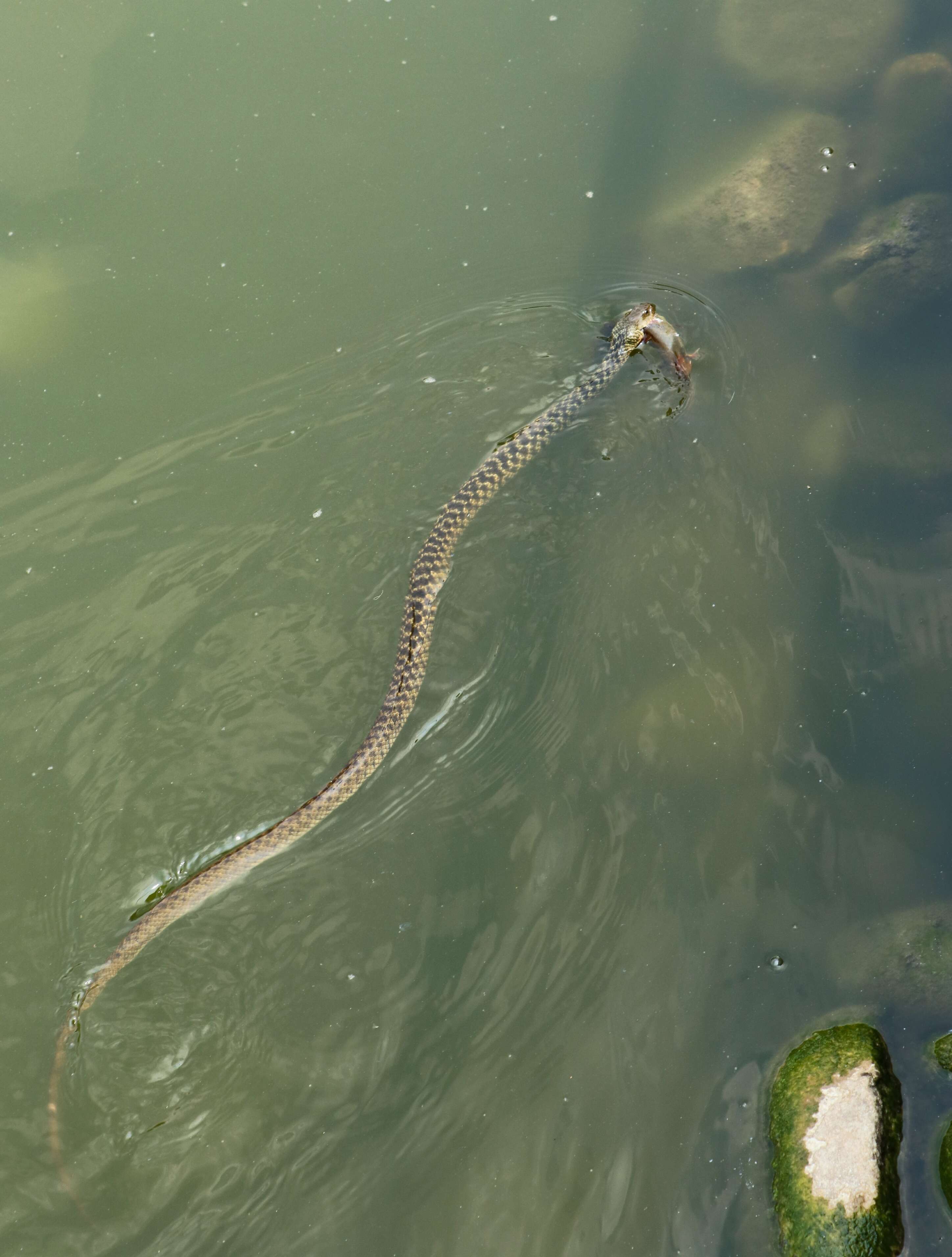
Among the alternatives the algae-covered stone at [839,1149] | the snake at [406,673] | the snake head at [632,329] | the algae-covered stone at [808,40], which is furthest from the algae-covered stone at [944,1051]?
the algae-covered stone at [808,40]

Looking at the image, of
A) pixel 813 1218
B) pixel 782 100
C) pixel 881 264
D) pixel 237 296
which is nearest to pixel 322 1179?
pixel 813 1218

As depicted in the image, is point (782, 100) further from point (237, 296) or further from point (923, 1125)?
point (923, 1125)

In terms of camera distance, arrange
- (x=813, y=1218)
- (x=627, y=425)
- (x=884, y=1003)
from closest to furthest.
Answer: (x=813, y=1218) < (x=884, y=1003) < (x=627, y=425)

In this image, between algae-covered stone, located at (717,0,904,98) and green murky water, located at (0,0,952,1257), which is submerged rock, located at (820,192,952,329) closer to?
green murky water, located at (0,0,952,1257)

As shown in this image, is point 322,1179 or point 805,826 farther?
point 805,826

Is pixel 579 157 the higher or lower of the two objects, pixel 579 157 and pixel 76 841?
the higher

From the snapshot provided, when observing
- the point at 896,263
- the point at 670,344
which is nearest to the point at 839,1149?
the point at 670,344

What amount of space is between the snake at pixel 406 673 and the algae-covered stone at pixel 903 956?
2.54 meters

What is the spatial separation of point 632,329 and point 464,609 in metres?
2.28

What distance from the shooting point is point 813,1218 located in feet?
12.4

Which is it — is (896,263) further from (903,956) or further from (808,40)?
(903,956)

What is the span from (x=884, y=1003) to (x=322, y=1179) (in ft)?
8.80

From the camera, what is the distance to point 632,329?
624cm

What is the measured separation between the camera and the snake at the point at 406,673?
15.3ft
